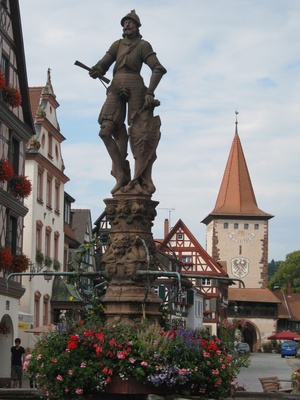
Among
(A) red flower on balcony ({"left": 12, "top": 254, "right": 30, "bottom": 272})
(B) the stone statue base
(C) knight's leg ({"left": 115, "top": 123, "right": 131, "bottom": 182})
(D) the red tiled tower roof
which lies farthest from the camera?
(D) the red tiled tower roof

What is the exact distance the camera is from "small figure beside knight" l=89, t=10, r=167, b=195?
11.2m

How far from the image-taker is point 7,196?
29547 millimetres

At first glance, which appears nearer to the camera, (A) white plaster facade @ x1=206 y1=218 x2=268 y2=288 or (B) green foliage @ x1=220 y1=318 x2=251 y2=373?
(B) green foliage @ x1=220 y1=318 x2=251 y2=373

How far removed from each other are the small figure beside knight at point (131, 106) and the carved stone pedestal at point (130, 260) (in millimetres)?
258

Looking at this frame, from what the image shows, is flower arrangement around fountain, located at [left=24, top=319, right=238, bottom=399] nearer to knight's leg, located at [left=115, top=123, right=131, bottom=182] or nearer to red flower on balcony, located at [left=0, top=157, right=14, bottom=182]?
knight's leg, located at [left=115, top=123, right=131, bottom=182]

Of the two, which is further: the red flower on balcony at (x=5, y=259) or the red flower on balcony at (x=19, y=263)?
the red flower on balcony at (x=19, y=263)

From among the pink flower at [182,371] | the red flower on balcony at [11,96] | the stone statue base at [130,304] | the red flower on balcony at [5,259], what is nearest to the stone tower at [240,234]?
the red flower on balcony at [11,96]

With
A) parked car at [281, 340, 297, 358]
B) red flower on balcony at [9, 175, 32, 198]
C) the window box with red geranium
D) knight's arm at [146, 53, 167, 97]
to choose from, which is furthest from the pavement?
parked car at [281, 340, 297, 358]

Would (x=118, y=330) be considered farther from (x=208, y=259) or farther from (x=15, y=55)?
(x=208, y=259)

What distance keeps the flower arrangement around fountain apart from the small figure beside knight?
2.11 m

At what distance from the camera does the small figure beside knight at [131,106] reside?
1123 centimetres

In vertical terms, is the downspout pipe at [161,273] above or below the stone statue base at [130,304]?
above

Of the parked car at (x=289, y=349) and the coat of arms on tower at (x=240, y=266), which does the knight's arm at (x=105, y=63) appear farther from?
the coat of arms on tower at (x=240, y=266)

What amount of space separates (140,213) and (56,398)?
2380mm
